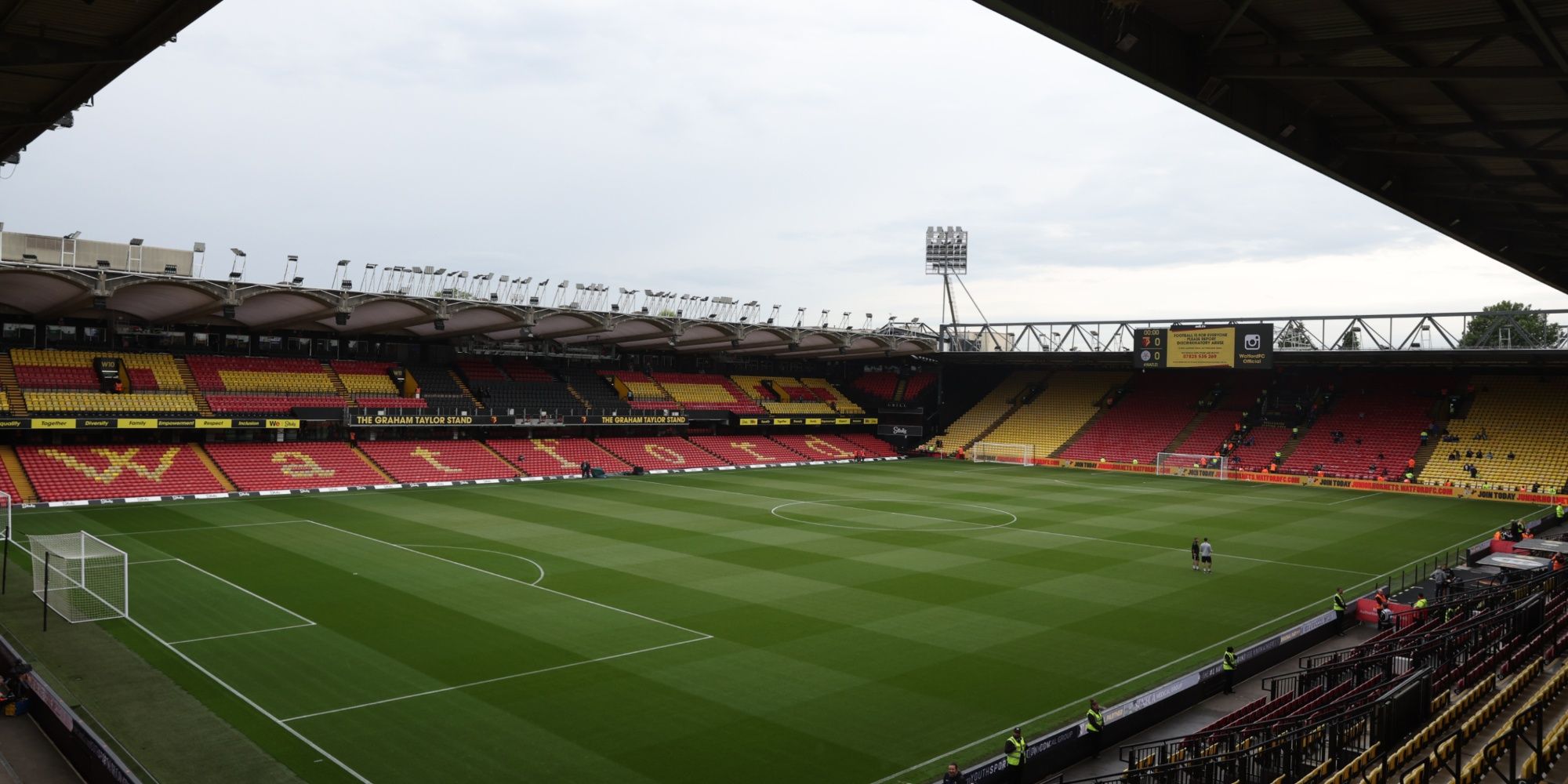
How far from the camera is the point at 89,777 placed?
13742 mm

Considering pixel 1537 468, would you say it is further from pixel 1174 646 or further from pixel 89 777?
pixel 89 777

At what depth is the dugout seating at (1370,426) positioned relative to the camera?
188ft

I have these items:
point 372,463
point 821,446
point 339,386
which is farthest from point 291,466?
point 821,446

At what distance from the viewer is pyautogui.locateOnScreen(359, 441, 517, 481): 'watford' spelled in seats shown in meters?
51.8

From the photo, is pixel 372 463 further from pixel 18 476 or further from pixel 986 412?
Result: pixel 986 412

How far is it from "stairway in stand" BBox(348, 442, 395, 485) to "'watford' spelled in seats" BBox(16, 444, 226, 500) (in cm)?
733

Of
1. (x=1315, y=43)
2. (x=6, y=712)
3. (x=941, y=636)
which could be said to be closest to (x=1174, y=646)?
(x=941, y=636)

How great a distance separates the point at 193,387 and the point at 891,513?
35351mm

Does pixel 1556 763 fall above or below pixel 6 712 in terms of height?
above

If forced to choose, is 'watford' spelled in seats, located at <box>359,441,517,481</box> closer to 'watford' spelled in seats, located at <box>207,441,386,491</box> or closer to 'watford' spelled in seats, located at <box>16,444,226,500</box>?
'watford' spelled in seats, located at <box>207,441,386,491</box>

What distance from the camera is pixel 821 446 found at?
7256 centimetres

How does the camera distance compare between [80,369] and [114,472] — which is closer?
[114,472]

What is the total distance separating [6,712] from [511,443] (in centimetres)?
4387

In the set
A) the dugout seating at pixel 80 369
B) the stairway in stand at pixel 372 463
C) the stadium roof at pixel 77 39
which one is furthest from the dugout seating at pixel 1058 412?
the stadium roof at pixel 77 39
